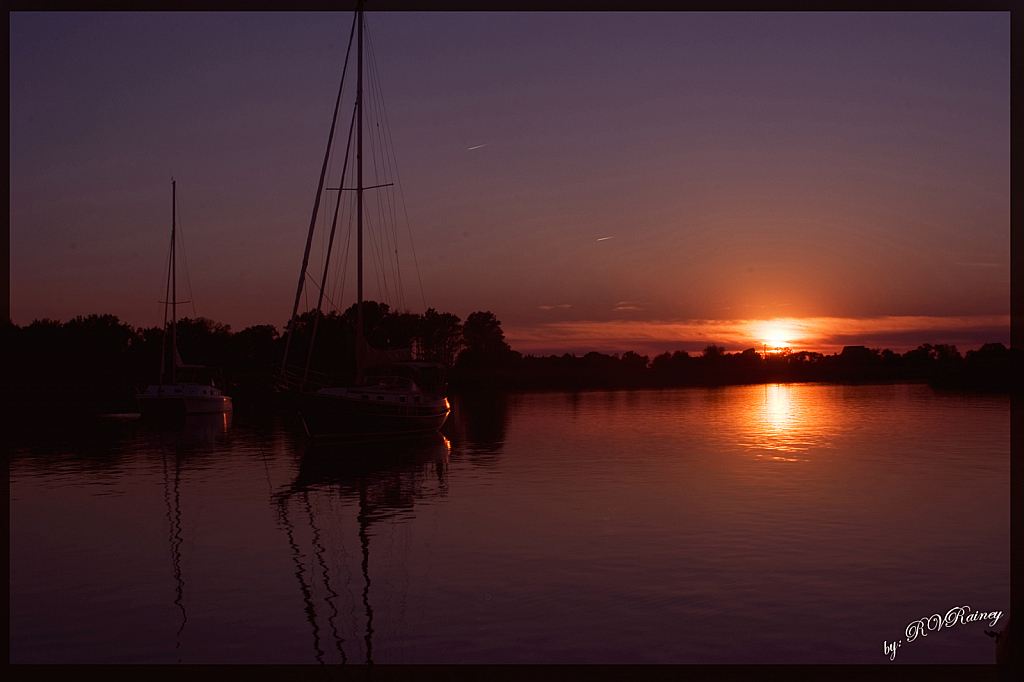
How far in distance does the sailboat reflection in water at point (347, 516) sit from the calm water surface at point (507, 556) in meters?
0.09

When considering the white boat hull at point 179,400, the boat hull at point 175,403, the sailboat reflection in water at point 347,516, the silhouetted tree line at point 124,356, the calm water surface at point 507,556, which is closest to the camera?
the calm water surface at point 507,556

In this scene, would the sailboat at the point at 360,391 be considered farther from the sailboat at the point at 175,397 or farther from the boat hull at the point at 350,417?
the sailboat at the point at 175,397

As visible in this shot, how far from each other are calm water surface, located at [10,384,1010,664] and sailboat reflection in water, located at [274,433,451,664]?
94 mm

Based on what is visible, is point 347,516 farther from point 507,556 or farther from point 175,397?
point 175,397

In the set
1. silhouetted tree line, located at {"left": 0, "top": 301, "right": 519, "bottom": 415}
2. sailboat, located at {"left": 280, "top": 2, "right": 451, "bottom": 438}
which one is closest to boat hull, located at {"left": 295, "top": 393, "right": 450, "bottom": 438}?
sailboat, located at {"left": 280, "top": 2, "right": 451, "bottom": 438}

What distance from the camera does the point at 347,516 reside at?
91.2 feet

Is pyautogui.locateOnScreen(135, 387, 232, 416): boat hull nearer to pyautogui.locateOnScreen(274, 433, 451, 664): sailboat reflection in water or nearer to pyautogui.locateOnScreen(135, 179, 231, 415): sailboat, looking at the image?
pyautogui.locateOnScreen(135, 179, 231, 415): sailboat

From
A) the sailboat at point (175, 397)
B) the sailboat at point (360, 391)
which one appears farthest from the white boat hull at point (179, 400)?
the sailboat at point (360, 391)

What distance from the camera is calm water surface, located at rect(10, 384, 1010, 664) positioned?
1506 cm

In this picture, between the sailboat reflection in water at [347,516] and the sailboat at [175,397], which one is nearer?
the sailboat reflection in water at [347,516]

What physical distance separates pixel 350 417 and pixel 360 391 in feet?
5.29

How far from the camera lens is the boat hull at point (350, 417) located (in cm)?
4850

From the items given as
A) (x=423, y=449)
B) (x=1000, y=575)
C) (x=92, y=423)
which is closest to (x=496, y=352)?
(x=92, y=423)

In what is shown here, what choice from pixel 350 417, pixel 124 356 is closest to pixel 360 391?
pixel 350 417
